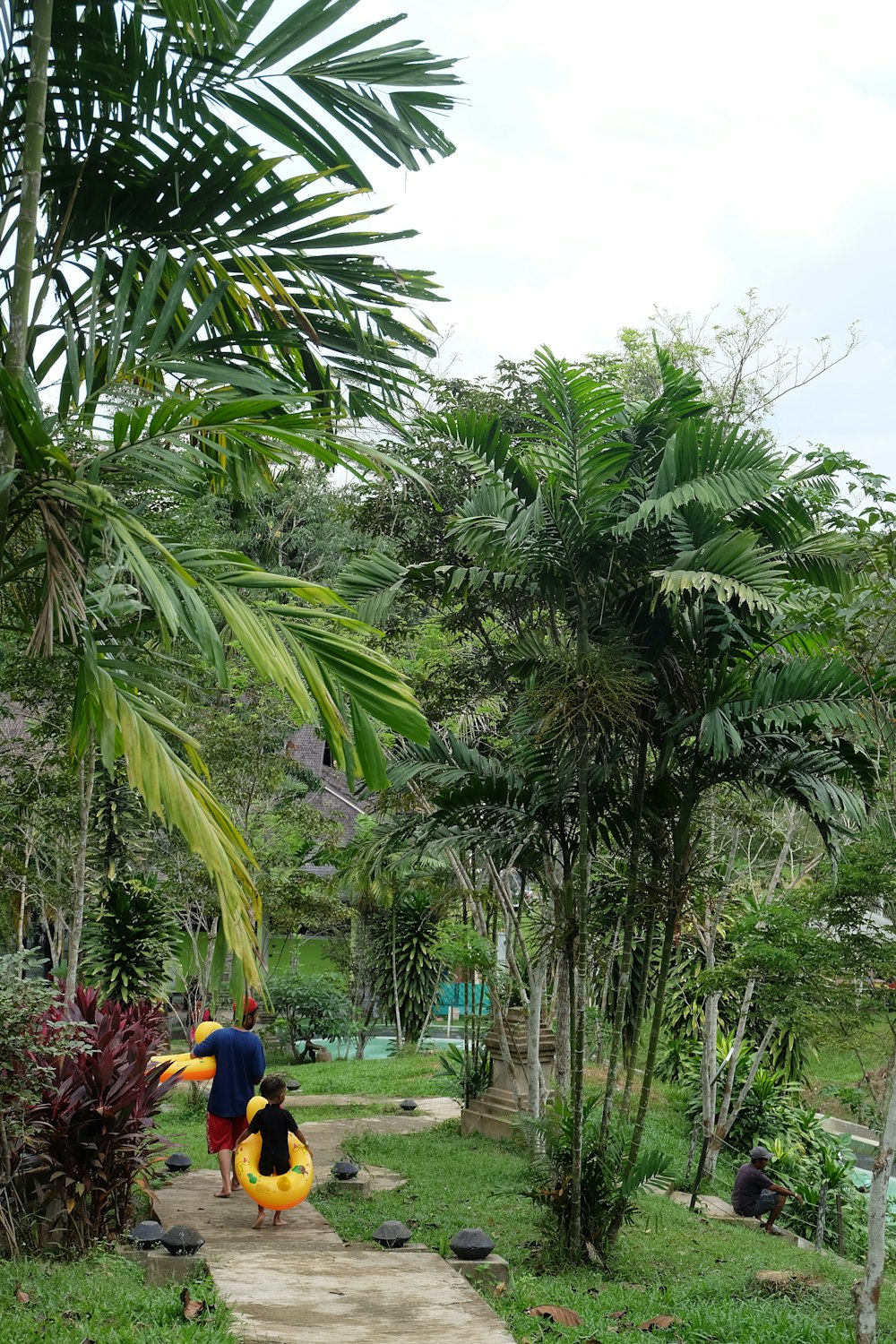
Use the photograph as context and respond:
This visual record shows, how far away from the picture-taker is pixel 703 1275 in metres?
7.34

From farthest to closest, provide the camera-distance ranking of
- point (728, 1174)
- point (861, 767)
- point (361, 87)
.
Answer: point (728, 1174) → point (861, 767) → point (361, 87)

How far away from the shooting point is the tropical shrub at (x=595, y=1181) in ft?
24.2

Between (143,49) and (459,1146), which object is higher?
(143,49)

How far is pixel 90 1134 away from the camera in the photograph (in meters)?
6.61

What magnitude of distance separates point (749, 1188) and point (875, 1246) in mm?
4593

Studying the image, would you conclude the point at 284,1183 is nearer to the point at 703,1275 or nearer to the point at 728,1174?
the point at 703,1275

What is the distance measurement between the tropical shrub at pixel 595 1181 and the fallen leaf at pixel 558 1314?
4.49 ft

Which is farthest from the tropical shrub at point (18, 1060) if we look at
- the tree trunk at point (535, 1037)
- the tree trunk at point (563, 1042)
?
the tree trunk at point (535, 1037)

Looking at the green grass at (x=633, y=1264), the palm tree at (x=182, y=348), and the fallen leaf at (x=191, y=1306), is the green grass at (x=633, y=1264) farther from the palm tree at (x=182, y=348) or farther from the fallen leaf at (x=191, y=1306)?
the palm tree at (x=182, y=348)

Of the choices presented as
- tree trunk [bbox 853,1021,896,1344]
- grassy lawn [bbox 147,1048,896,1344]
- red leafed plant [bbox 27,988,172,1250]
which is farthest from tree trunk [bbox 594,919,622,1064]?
red leafed plant [bbox 27,988,172,1250]

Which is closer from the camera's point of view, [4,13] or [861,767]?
[4,13]

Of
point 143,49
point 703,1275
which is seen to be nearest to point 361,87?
point 143,49

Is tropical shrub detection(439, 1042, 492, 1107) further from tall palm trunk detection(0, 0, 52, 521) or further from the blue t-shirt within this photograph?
tall palm trunk detection(0, 0, 52, 521)

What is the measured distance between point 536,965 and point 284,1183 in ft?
14.0
